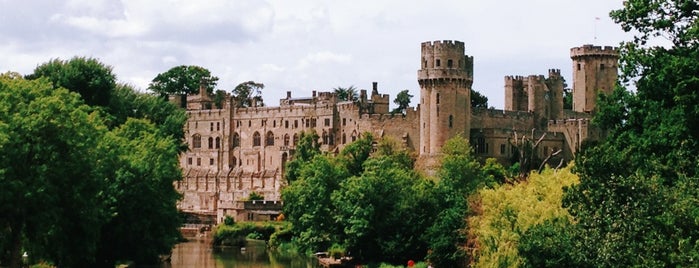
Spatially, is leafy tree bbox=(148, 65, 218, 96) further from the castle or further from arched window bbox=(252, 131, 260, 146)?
arched window bbox=(252, 131, 260, 146)

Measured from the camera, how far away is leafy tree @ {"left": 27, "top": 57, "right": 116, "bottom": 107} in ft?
213

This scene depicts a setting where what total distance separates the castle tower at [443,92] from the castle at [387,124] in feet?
0.26

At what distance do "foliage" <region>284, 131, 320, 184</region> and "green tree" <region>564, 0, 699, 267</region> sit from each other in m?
54.3

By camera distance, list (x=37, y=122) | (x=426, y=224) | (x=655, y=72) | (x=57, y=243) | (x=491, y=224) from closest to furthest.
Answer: (x=655, y=72) < (x=37, y=122) < (x=57, y=243) < (x=491, y=224) < (x=426, y=224)

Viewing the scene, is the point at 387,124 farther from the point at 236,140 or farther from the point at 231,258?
the point at 231,258

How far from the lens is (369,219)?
199 feet

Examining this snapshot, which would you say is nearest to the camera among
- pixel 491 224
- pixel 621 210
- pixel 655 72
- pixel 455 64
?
pixel 621 210

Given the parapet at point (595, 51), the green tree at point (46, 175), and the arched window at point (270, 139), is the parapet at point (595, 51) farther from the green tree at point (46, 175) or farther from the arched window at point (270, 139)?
the green tree at point (46, 175)

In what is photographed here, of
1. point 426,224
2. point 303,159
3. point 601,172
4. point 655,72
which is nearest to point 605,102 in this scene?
point 655,72

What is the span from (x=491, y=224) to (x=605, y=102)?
318 inches

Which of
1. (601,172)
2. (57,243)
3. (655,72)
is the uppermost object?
(655,72)

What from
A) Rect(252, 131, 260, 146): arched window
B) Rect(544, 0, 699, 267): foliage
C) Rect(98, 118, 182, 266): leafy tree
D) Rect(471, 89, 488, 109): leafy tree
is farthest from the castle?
Rect(544, 0, 699, 267): foliage

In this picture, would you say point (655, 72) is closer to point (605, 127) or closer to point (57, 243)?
point (605, 127)

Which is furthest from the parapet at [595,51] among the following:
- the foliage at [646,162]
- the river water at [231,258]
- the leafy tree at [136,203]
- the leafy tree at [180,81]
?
the foliage at [646,162]
